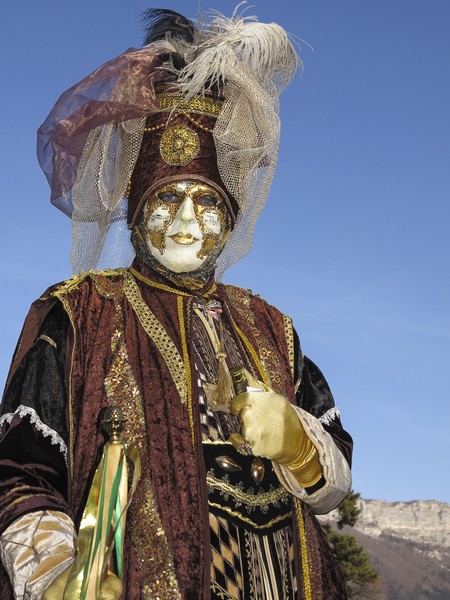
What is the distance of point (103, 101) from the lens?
462 cm

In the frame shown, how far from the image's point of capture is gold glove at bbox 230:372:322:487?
4.17 m

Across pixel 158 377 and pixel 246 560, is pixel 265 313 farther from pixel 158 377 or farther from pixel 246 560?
pixel 246 560

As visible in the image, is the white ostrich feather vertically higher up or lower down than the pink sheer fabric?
higher up

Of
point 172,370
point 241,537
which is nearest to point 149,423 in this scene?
point 172,370

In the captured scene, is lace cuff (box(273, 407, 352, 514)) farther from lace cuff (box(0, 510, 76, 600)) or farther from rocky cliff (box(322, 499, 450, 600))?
rocky cliff (box(322, 499, 450, 600))

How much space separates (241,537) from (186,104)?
7.00ft

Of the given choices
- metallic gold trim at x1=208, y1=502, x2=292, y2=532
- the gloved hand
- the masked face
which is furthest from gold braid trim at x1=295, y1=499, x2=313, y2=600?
the masked face

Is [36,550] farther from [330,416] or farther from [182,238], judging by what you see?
[330,416]

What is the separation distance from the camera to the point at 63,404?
13.9 ft

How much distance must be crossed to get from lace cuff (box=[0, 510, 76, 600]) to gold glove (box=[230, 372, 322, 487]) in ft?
2.84

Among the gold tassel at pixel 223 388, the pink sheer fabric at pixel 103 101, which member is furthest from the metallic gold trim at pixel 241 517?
the pink sheer fabric at pixel 103 101

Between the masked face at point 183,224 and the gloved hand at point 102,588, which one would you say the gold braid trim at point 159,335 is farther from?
the gloved hand at point 102,588

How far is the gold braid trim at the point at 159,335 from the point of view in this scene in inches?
170

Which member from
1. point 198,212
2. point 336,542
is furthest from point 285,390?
point 336,542
